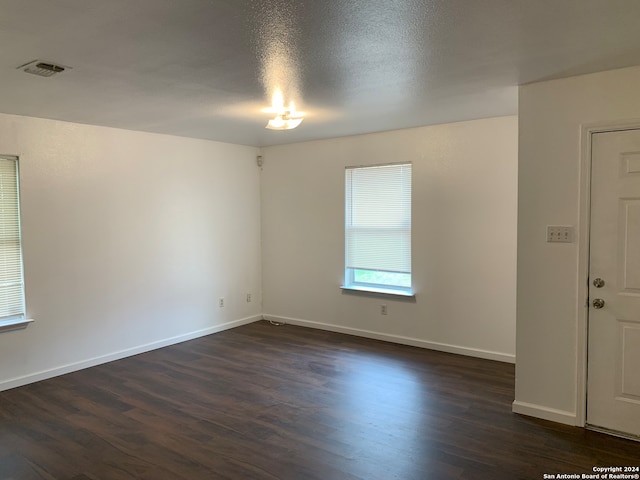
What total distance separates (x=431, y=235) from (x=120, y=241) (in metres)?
3.32

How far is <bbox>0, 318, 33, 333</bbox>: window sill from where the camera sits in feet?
12.9

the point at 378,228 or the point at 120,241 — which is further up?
the point at 378,228

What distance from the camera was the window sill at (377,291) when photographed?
202 inches

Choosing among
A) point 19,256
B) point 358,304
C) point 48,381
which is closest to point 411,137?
point 358,304

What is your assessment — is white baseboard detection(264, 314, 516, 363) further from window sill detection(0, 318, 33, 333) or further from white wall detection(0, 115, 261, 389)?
window sill detection(0, 318, 33, 333)

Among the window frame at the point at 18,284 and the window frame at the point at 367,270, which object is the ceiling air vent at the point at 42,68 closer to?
the window frame at the point at 18,284

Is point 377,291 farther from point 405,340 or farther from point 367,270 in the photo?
point 405,340

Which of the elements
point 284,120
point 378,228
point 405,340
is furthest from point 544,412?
point 284,120

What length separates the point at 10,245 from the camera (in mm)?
4051

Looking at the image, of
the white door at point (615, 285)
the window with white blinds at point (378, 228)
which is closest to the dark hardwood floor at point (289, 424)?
the white door at point (615, 285)

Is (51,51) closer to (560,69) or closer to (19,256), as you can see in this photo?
(19,256)

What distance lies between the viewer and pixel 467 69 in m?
2.88

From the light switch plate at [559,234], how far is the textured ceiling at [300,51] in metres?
1.03

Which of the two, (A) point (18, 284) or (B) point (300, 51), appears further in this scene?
(A) point (18, 284)
